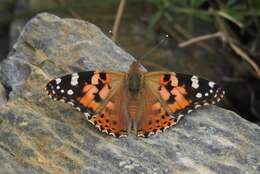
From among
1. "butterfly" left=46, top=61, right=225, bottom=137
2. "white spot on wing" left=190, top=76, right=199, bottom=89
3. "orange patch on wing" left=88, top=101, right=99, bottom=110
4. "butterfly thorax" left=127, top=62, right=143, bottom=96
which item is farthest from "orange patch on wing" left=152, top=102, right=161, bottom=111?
"orange patch on wing" left=88, top=101, right=99, bottom=110

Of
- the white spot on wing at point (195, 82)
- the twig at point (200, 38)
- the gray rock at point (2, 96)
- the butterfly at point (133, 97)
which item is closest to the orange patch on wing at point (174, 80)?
the butterfly at point (133, 97)

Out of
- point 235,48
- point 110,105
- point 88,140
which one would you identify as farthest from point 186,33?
point 88,140

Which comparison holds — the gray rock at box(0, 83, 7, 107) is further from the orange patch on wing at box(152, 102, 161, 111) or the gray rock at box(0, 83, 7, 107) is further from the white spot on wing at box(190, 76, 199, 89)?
the white spot on wing at box(190, 76, 199, 89)

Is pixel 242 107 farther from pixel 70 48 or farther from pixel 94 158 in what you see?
pixel 94 158

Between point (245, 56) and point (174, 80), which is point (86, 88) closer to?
point (174, 80)

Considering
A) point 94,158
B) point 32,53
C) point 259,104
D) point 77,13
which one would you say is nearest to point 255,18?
point 259,104
